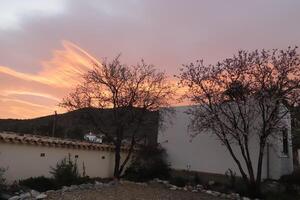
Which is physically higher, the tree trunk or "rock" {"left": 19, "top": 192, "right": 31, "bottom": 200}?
the tree trunk

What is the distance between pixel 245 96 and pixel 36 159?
36.0ft

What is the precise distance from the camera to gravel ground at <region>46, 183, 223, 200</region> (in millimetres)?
14086

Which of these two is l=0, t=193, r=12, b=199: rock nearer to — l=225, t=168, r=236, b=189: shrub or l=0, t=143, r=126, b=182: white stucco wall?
l=0, t=143, r=126, b=182: white stucco wall

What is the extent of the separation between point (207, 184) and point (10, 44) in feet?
39.9

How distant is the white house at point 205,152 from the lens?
19.8m

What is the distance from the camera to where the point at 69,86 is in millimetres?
24078

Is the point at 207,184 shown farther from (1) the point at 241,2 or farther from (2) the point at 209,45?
(1) the point at 241,2

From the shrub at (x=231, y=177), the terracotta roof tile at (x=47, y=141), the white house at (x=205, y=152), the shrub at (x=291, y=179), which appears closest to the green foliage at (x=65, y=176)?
the terracotta roof tile at (x=47, y=141)

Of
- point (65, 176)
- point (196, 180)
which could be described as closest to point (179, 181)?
point (196, 180)

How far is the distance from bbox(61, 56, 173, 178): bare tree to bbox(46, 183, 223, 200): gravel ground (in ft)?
17.6

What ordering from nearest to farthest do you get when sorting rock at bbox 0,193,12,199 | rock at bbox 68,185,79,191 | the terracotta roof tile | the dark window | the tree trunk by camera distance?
rock at bbox 0,193,12,199
rock at bbox 68,185,79,191
the terracotta roof tile
the dark window
the tree trunk

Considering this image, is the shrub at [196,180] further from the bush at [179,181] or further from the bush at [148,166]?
the bush at [148,166]

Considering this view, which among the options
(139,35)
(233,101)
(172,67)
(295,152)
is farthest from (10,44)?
(295,152)

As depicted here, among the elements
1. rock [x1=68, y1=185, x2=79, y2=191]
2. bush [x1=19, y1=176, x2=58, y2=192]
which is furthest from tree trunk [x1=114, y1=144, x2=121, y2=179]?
rock [x1=68, y1=185, x2=79, y2=191]
